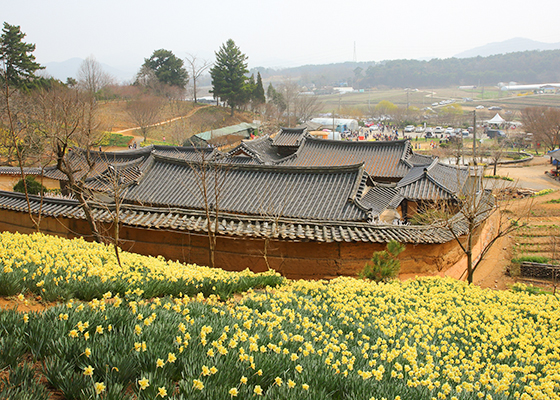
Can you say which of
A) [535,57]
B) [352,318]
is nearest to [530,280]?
[352,318]

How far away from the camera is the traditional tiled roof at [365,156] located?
1143 inches

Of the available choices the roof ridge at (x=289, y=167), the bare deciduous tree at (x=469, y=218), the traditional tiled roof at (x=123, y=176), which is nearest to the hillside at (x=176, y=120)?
the traditional tiled roof at (x=123, y=176)

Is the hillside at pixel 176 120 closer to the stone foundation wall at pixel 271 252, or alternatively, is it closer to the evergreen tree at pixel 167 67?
the evergreen tree at pixel 167 67

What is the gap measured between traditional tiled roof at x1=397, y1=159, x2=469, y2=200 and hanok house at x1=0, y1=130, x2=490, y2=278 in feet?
0.70

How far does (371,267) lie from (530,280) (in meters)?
13.3

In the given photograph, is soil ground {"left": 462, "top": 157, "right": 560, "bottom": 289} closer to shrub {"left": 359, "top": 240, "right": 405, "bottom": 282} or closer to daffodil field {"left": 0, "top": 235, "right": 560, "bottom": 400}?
shrub {"left": 359, "top": 240, "right": 405, "bottom": 282}

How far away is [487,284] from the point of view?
63.7 ft

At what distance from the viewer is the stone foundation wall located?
12766mm

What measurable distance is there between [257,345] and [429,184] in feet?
66.7

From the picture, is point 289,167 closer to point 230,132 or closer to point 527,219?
point 527,219

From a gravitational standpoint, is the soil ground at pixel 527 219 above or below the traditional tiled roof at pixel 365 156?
below

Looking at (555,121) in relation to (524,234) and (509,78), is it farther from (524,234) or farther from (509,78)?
(509,78)

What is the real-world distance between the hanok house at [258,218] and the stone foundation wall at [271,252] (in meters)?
0.03

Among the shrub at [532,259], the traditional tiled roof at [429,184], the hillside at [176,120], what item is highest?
the hillside at [176,120]
